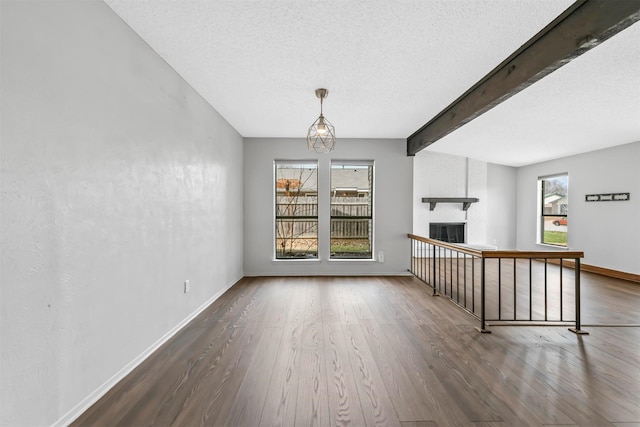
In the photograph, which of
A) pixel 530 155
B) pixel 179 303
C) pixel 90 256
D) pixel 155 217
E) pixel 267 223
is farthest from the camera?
pixel 530 155

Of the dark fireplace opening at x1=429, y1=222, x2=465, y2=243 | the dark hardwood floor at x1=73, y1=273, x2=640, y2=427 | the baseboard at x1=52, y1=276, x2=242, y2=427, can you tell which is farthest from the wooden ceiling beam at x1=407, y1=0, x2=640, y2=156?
the dark fireplace opening at x1=429, y1=222, x2=465, y2=243

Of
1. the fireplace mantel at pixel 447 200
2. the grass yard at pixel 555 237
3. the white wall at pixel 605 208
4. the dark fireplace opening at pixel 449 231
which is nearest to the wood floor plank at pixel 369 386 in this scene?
the white wall at pixel 605 208

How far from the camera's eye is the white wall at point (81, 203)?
1.28 metres

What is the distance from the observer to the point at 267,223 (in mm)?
4887

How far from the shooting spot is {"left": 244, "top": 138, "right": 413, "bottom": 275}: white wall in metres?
4.87

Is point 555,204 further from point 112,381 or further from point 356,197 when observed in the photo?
point 112,381

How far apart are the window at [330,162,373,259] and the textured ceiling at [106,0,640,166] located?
1139 millimetres

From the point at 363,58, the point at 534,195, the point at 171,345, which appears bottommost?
the point at 171,345

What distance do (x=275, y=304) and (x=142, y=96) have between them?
2.52 m

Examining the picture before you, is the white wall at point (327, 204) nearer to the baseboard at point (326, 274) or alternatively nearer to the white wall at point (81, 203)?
the baseboard at point (326, 274)

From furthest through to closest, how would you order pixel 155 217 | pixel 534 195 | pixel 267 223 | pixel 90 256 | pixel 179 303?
pixel 534 195 < pixel 267 223 < pixel 179 303 < pixel 155 217 < pixel 90 256

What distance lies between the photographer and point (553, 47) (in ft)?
6.38

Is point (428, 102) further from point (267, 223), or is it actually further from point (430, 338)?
point (267, 223)

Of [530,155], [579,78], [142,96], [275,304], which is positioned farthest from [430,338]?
[530,155]
